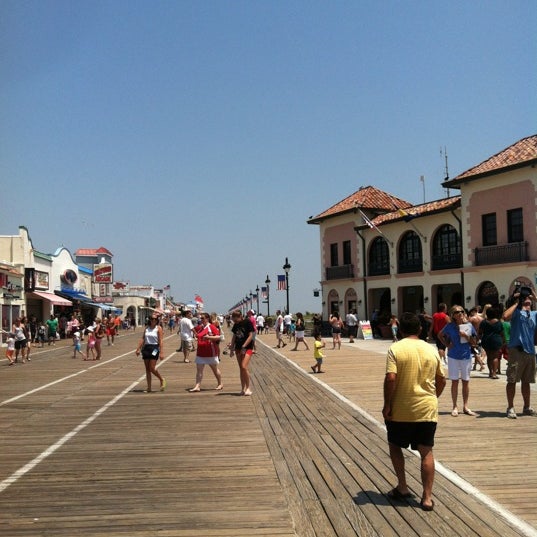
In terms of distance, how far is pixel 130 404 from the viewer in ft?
39.0

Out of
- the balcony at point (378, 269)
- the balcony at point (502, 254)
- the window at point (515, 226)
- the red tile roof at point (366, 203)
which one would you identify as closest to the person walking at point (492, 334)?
the balcony at point (502, 254)

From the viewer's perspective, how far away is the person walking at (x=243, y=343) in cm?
1250

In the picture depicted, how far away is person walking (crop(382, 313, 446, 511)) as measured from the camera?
5414 millimetres

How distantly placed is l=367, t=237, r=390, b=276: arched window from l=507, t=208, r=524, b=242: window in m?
10.7

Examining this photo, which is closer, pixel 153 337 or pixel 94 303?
pixel 153 337

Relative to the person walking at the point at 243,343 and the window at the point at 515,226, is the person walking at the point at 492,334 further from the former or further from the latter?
the window at the point at 515,226

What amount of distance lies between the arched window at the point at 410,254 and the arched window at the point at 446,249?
1427 millimetres

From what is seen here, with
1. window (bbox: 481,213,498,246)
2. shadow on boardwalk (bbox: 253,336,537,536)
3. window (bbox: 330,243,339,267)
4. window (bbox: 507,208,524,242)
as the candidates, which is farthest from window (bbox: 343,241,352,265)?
shadow on boardwalk (bbox: 253,336,537,536)

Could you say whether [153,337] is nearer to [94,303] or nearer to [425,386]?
[425,386]

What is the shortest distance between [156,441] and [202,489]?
2450 mm

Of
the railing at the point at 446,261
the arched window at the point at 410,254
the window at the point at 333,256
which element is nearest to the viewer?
the railing at the point at 446,261

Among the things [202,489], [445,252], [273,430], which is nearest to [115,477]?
[202,489]

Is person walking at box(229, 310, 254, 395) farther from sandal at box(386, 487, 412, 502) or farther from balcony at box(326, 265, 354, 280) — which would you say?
balcony at box(326, 265, 354, 280)

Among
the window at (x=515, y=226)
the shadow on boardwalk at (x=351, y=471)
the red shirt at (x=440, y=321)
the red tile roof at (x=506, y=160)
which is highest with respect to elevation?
the red tile roof at (x=506, y=160)
